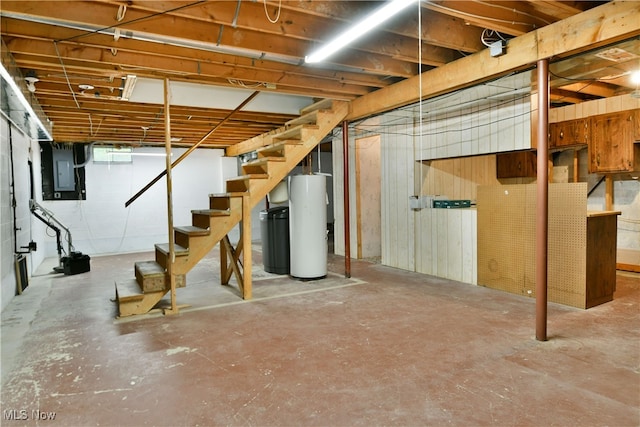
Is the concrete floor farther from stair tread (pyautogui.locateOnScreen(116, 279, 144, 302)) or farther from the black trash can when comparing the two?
the black trash can

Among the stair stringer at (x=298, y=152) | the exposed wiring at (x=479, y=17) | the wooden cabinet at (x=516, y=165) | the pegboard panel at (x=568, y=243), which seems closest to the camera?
the exposed wiring at (x=479, y=17)

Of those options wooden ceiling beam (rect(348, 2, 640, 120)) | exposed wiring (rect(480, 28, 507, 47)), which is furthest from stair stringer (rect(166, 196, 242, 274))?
exposed wiring (rect(480, 28, 507, 47))

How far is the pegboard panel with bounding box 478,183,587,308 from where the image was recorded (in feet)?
12.2

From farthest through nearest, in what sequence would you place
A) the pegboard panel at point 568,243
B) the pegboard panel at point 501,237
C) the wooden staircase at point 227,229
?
the pegboard panel at point 501,237, the wooden staircase at point 227,229, the pegboard panel at point 568,243

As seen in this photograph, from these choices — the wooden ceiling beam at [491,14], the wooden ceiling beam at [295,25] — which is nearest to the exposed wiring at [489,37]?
the wooden ceiling beam at [491,14]

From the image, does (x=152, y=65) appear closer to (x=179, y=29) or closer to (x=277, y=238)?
(x=179, y=29)

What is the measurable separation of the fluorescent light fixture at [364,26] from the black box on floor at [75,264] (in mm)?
5151

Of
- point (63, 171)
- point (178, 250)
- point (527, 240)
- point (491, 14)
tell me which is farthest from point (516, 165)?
point (63, 171)

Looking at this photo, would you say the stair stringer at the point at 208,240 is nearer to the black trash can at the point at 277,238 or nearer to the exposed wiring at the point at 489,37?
the black trash can at the point at 277,238

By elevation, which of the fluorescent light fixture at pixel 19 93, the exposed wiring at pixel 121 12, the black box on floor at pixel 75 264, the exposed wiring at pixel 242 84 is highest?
the exposed wiring at pixel 121 12

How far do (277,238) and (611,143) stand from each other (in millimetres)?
4681

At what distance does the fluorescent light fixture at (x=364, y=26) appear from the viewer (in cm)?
221

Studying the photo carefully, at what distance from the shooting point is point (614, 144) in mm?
5043

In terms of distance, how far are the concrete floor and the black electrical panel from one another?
4.37 metres
